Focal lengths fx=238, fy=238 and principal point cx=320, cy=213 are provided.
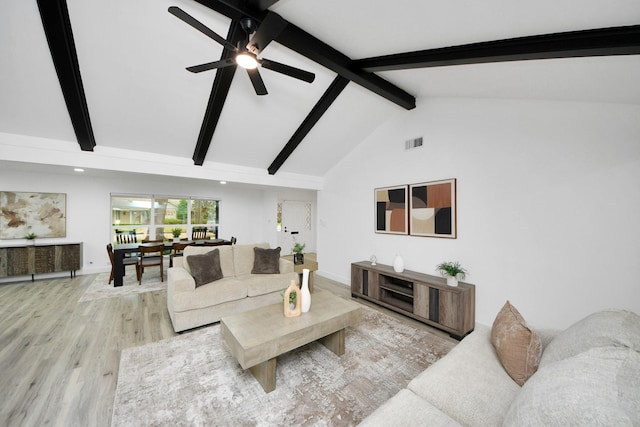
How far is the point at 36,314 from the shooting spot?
3.23 metres

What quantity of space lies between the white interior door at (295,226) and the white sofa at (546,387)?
6.30 meters

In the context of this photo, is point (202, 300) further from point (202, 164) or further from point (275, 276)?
point (202, 164)

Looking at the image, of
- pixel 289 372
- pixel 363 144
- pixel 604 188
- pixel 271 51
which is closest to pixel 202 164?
pixel 271 51

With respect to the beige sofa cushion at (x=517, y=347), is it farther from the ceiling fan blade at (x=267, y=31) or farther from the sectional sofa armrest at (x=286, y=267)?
the sectional sofa armrest at (x=286, y=267)

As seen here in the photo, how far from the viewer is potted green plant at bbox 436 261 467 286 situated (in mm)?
2967

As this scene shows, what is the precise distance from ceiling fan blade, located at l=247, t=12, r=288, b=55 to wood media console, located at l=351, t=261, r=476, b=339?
3.13 m

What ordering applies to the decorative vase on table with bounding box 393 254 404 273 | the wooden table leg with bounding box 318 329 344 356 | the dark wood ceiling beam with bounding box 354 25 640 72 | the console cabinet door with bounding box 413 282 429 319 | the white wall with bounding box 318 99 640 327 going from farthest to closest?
the decorative vase on table with bounding box 393 254 404 273 < the console cabinet door with bounding box 413 282 429 319 < the wooden table leg with bounding box 318 329 344 356 < the white wall with bounding box 318 99 640 327 < the dark wood ceiling beam with bounding box 354 25 640 72

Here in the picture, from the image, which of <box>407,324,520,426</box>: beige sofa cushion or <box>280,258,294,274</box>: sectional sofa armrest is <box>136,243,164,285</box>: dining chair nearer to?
<box>280,258,294,274</box>: sectional sofa armrest

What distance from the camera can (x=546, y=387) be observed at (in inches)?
33.5

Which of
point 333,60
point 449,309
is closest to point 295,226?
point 449,309

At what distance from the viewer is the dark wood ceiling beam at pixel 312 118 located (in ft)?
10.8

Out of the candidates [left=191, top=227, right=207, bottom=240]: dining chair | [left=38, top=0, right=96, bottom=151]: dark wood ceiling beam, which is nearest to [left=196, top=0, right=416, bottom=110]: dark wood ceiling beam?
[left=38, top=0, right=96, bottom=151]: dark wood ceiling beam

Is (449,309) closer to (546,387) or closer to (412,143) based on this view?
(546,387)

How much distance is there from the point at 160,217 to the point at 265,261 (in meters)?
4.28
